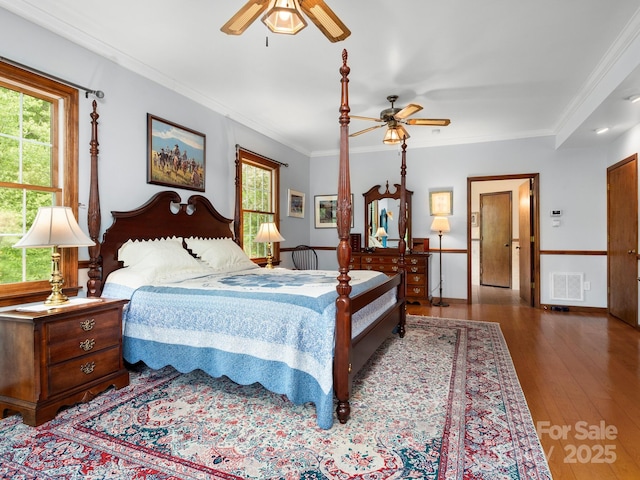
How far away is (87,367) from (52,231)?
879mm

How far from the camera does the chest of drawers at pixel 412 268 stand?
5516mm

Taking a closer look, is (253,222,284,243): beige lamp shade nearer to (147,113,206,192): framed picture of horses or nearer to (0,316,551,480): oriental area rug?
(147,113,206,192): framed picture of horses

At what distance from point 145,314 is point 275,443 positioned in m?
1.39

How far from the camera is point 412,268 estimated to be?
18.2 ft

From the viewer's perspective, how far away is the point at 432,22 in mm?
2646

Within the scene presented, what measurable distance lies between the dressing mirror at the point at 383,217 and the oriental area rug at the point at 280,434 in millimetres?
3482

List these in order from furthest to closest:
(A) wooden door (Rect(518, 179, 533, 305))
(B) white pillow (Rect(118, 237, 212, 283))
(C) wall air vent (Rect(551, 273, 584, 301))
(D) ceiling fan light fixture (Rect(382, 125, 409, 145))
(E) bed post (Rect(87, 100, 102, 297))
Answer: (A) wooden door (Rect(518, 179, 533, 305)), (C) wall air vent (Rect(551, 273, 584, 301)), (D) ceiling fan light fixture (Rect(382, 125, 409, 145)), (B) white pillow (Rect(118, 237, 212, 283)), (E) bed post (Rect(87, 100, 102, 297))

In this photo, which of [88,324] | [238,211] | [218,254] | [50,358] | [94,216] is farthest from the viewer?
[238,211]

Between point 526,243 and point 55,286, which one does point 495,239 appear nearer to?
point 526,243

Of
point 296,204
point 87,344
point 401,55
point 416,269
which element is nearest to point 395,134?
point 401,55

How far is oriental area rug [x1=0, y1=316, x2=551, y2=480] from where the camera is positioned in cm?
166

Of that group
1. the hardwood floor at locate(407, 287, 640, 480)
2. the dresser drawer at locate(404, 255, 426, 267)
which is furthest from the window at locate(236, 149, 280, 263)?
the hardwood floor at locate(407, 287, 640, 480)

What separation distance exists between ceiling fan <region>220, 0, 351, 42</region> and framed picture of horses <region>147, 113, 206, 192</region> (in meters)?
1.73

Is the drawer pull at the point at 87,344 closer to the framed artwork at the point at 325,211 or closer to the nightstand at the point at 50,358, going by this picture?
the nightstand at the point at 50,358
